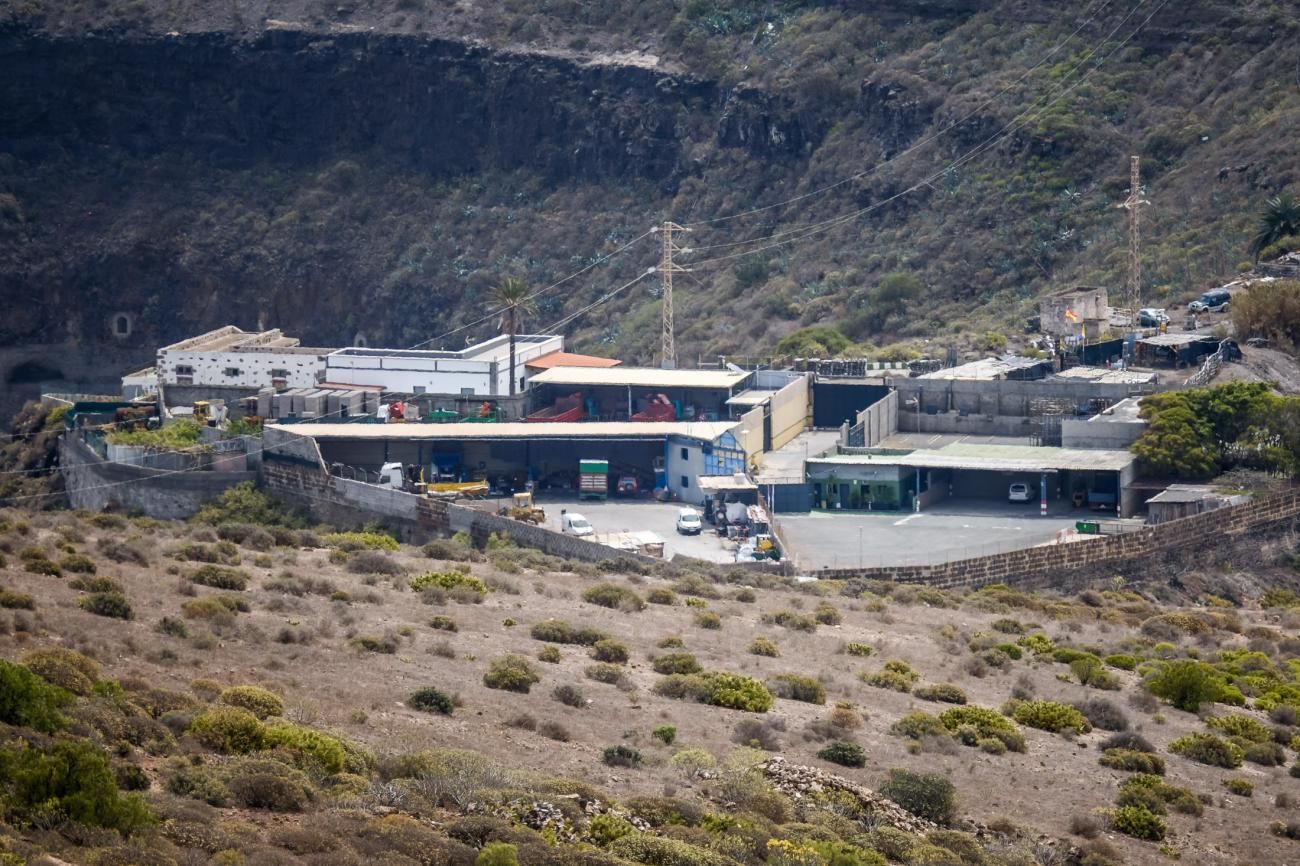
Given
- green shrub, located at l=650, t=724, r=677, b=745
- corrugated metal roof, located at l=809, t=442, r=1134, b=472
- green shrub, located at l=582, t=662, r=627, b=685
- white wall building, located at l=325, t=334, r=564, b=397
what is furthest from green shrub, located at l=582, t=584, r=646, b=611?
white wall building, located at l=325, t=334, r=564, b=397

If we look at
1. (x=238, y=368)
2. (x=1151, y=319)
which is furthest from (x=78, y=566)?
(x=1151, y=319)

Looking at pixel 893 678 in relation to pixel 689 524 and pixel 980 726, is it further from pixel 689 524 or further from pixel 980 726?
pixel 689 524

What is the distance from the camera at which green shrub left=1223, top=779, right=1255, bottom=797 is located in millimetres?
32094

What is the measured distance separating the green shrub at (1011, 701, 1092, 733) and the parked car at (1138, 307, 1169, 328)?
4234cm

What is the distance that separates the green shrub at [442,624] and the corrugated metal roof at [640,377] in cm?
3352

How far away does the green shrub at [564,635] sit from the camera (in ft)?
121

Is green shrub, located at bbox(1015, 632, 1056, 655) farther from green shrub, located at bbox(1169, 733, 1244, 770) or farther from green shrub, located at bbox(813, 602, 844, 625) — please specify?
green shrub, located at bbox(1169, 733, 1244, 770)

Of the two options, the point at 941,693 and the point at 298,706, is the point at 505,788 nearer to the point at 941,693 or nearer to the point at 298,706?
the point at 298,706

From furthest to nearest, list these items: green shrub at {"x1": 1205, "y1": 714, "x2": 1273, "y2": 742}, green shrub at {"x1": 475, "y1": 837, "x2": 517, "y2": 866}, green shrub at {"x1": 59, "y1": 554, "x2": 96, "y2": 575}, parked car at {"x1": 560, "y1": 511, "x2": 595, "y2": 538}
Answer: parked car at {"x1": 560, "y1": 511, "x2": 595, "y2": 538}
green shrub at {"x1": 59, "y1": 554, "x2": 96, "y2": 575}
green shrub at {"x1": 1205, "y1": 714, "x2": 1273, "y2": 742}
green shrub at {"x1": 475, "y1": 837, "x2": 517, "y2": 866}

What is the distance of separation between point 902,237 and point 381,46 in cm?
3529

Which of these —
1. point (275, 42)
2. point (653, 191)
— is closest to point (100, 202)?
point (275, 42)

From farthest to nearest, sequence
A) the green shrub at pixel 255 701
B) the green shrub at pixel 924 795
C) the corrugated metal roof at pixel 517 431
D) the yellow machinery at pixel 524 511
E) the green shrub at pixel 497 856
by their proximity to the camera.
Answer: the corrugated metal roof at pixel 517 431 < the yellow machinery at pixel 524 511 < the green shrub at pixel 924 795 < the green shrub at pixel 255 701 < the green shrub at pixel 497 856

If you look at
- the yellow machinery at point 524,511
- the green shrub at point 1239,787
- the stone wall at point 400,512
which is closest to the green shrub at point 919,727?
the green shrub at point 1239,787

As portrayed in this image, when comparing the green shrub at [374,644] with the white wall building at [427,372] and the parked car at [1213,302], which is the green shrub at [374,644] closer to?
the white wall building at [427,372]
